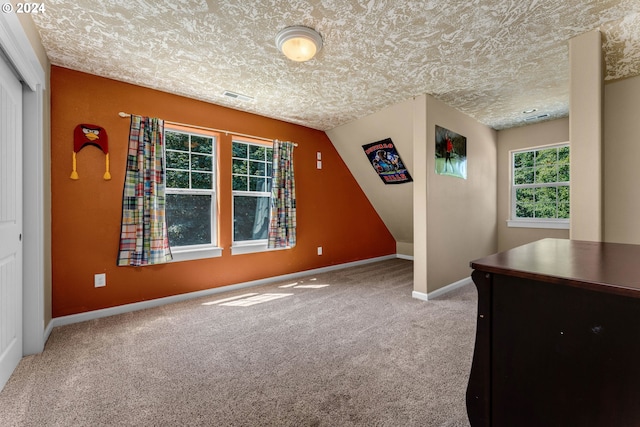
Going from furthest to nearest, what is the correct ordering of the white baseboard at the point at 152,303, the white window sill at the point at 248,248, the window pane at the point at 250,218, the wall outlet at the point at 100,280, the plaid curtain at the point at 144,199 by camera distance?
the window pane at the point at 250,218, the white window sill at the point at 248,248, the plaid curtain at the point at 144,199, the wall outlet at the point at 100,280, the white baseboard at the point at 152,303

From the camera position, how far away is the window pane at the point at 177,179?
122 inches

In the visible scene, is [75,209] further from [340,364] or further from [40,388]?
[340,364]

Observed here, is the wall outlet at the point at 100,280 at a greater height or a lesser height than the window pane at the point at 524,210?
lesser

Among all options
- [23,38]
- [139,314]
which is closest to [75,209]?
[139,314]

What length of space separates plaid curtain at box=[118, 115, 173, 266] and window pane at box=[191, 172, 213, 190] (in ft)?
1.27

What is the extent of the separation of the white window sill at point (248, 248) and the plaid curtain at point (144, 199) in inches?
32.6

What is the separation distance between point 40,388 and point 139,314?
3.70 ft

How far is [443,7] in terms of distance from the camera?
5.73 ft

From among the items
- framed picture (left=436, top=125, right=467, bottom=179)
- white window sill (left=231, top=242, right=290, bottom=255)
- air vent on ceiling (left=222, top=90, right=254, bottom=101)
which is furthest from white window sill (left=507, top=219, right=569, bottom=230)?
air vent on ceiling (left=222, top=90, right=254, bottom=101)

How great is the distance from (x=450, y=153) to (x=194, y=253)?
10.9ft

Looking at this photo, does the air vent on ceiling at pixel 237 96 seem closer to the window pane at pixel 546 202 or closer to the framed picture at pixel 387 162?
the framed picture at pixel 387 162

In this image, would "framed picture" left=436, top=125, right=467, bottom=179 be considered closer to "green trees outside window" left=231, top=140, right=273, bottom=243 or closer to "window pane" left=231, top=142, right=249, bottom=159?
"green trees outside window" left=231, top=140, right=273, bottom=243

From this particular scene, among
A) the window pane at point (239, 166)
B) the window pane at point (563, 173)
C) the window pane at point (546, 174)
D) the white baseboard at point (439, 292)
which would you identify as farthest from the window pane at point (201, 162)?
the window pane at point (563, 173)

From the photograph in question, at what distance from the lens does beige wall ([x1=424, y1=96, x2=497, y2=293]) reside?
3152 millimetres
